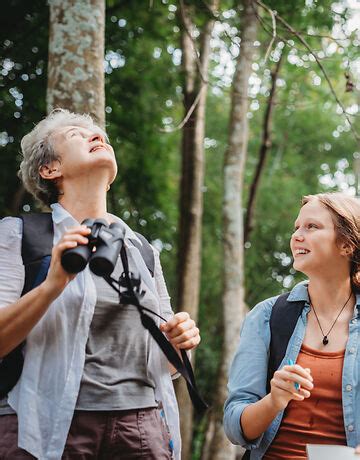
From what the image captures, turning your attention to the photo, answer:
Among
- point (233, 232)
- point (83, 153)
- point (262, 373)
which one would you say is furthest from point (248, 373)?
point (233, 232)

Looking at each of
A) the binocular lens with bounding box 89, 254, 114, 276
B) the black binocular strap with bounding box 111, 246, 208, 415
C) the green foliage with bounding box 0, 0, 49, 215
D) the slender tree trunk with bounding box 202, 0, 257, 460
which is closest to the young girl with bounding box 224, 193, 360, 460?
the black binocular strap with bounding box 111, 246, 208, 415

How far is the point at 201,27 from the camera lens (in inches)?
355

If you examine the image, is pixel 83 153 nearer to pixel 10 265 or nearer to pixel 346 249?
pixel 10 265

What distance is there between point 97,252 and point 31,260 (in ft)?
1.24

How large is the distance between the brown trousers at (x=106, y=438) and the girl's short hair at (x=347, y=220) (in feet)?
4.17

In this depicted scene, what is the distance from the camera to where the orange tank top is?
284 centimetres

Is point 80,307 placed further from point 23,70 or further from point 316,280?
point 23,70

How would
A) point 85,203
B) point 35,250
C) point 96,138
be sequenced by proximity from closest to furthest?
point 35,250, point 85,203, point 96,138

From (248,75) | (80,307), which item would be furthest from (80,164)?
(248,75)

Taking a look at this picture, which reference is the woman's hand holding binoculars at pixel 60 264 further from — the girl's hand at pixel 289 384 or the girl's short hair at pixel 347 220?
the girl's short hair at pixel 347 220

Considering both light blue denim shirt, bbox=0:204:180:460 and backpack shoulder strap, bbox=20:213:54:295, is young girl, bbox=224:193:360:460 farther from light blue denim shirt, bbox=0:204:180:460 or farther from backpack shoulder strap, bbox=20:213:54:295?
backpack shoulder strap, bbox=20:213:54:295

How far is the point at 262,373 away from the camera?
9.86 feet

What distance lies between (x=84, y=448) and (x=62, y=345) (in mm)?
380

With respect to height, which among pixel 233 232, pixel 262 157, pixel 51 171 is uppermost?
pixel 262 157
